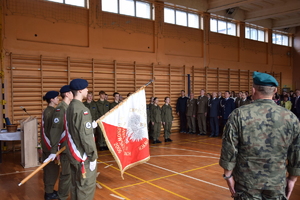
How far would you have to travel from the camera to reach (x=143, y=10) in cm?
1102

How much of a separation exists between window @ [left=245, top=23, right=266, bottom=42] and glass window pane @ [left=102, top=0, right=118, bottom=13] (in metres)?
8.66

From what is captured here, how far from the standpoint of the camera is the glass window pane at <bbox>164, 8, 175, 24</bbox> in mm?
11671

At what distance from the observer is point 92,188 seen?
9.80 feet

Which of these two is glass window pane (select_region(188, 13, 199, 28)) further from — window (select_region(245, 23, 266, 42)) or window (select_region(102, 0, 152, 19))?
window (select_region(245, 23, 266, 42))

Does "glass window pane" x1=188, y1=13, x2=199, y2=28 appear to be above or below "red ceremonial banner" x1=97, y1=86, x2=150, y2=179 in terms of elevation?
above

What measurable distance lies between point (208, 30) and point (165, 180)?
996 cm

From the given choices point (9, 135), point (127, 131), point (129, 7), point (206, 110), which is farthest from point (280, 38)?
point (9, 135)

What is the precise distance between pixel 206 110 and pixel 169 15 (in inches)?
184

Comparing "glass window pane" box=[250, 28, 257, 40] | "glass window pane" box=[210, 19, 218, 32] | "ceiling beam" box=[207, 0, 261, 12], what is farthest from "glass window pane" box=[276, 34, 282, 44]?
"ceiling beam" box=[207, 0, 261, 12]

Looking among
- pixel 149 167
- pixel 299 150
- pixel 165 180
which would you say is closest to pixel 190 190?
pixel 165 180

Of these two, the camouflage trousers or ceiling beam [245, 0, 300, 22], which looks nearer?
the camouflage trousers

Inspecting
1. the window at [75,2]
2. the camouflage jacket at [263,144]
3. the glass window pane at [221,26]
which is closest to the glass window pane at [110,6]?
the window at [75,2]

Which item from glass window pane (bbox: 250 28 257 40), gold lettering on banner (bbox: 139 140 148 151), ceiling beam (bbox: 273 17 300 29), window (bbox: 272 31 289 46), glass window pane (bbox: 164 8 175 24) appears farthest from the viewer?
window (bbox: 272 31 289 46)

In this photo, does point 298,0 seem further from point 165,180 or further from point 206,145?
point 165,180
